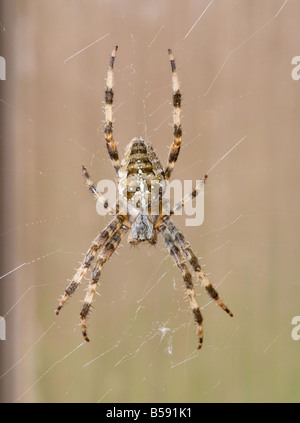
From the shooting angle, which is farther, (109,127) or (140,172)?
(109,127)

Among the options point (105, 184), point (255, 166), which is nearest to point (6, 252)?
point (105, 184)

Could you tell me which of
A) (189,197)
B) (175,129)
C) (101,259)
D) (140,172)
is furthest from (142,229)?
(175,129)

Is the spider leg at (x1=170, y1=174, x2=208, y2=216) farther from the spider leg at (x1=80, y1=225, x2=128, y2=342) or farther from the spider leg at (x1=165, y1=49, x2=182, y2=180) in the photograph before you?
the spider leg at (x1=80, y1=225, x2=128, y2=342)

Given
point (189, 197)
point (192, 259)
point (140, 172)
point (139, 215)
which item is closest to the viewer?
point (140, 172)

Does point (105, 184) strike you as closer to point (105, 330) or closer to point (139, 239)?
point (139, 239)

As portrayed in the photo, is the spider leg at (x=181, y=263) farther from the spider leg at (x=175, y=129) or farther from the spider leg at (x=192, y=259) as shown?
the spider leg at (x=175, y=129)

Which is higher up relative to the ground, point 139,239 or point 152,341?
point 139,239

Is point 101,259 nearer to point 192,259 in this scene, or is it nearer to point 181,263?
point 181,263

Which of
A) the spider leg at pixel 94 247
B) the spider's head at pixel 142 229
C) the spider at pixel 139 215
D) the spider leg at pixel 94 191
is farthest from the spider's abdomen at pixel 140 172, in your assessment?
the spider leg at pixel 94 247
